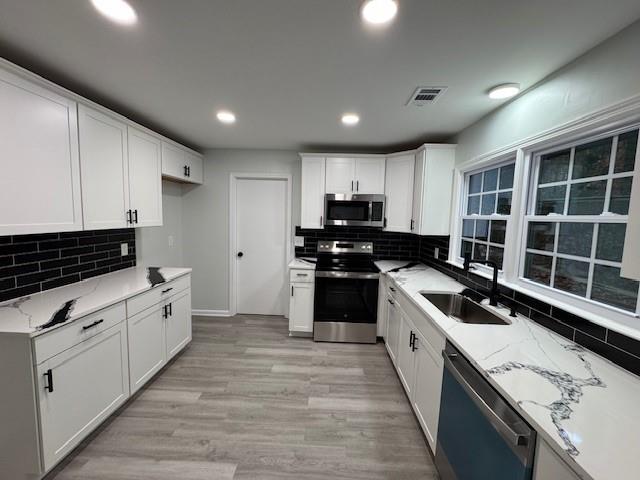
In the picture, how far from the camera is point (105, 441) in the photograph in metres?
1.67

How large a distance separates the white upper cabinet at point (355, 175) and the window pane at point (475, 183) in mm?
962

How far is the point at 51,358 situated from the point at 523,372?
2271mm

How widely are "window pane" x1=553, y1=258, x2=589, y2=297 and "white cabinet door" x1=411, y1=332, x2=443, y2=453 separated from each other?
0.84 m

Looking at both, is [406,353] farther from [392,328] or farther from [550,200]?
[550,200]

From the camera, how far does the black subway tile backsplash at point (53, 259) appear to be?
64.4 inches

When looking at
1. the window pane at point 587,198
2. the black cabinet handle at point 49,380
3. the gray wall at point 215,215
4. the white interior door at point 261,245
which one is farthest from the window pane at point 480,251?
the black cabinet handle at point 49,380

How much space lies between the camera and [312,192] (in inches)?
125

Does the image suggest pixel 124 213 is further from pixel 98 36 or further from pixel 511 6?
pixel 511 6

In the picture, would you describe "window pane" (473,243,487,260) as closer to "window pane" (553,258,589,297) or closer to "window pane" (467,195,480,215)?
"window pane" (467,195,480,215)

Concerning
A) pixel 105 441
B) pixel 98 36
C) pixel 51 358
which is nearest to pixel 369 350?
pixel 105 441

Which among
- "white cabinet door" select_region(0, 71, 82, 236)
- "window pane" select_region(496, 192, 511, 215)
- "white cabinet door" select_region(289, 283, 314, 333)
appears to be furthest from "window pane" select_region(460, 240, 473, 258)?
"white cabinet door" select_region(0, 71, 82, 236)

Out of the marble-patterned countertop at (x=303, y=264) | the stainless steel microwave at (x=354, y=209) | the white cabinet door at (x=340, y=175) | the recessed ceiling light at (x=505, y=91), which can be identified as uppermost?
the recessed ceiling light at (x=505, y=91)

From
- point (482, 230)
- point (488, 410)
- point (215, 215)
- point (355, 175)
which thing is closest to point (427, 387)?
point (488, 410)

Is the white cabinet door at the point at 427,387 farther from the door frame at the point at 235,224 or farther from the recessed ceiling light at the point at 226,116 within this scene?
the recessed ceiling light at the point at 226,116
